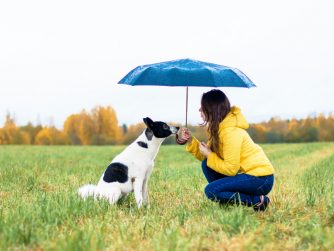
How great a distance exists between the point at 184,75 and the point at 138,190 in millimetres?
1649

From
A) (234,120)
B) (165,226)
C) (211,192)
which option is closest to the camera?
(165,226)

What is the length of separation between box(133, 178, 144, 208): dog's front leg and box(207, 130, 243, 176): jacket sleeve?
3.61 feet

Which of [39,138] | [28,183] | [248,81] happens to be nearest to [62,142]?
[39,138]

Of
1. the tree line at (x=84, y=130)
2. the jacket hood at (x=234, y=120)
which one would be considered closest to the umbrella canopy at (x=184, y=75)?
the jacket hood at (x=234, y=120)

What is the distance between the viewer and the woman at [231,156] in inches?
277

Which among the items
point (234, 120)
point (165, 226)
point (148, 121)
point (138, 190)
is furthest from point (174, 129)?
point (165, 226)

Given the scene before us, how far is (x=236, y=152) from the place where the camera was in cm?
697

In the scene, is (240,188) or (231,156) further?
(240,188)

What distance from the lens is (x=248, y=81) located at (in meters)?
7.79

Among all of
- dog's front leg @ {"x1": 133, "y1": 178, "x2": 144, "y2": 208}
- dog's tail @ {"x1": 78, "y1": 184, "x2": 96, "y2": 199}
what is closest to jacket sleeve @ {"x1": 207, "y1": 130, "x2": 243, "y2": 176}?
dog's front leg @ {"x1": 133, "y1": 178, "x2": 144, "y2": 208}

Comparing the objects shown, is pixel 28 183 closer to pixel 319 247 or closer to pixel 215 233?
pixel 215 233

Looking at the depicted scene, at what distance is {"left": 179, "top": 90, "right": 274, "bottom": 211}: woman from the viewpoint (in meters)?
7.03

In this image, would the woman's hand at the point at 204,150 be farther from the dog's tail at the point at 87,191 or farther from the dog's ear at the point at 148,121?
the dog's tail at the point at 87,191

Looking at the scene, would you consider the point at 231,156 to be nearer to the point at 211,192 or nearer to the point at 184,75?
the point at 211,192
